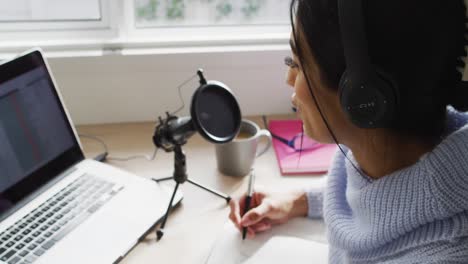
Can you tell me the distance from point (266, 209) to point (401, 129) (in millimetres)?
356

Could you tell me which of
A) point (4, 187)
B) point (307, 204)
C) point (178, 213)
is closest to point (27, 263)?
point (4, 187)

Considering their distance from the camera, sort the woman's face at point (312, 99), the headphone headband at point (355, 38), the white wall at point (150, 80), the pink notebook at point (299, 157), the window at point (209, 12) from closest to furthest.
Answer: the headphone headband at point (355, 38) → the woman's face at point (312, 99) → the pink notebook at point (299, 157) → the white wall at point (150, 80) → the window at point (209, 12)

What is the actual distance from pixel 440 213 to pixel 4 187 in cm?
71

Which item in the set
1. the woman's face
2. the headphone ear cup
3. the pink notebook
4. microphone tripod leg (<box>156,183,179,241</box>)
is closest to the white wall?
the pink notebook

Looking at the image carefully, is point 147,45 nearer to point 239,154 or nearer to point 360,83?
point 239,154

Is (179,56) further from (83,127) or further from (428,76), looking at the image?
(428,76)

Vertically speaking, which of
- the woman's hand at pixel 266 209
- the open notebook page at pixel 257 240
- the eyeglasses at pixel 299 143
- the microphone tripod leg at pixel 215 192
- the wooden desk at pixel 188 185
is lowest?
the wooden desk at pixel 188 185

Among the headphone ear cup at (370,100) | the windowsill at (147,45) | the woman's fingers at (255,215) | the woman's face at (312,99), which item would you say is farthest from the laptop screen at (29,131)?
the headphone ear cup at (370,100)

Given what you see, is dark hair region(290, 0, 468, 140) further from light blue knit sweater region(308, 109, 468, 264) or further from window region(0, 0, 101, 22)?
window region(0, 0, 101, 22)

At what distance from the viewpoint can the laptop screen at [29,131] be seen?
91 cm

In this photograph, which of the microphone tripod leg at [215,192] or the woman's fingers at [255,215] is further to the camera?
the microphone tripod leg at [215,192]

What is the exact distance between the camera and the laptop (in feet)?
2.85

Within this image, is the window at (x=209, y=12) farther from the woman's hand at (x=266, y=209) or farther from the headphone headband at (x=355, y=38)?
the headphone headband at (x=355, y=38)

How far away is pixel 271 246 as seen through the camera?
3.02 feet
